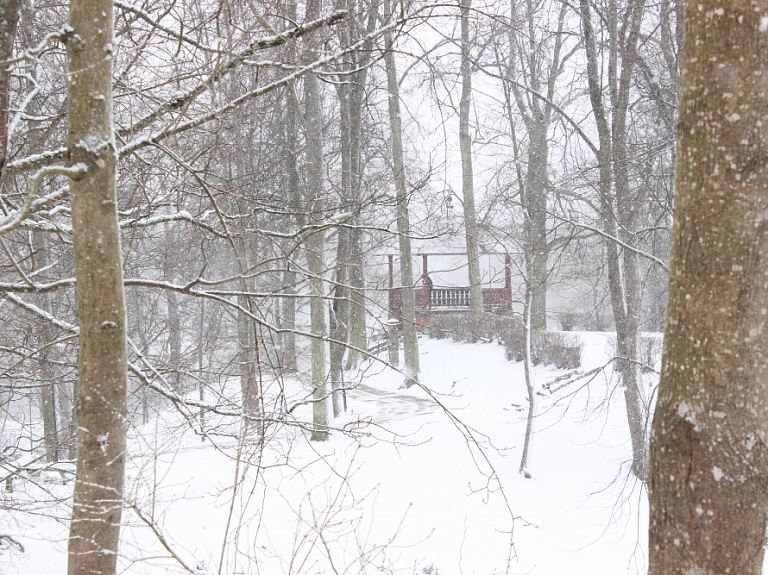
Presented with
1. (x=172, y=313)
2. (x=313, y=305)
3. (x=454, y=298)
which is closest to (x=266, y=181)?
(x=313, y=305)

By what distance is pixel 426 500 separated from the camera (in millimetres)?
8500

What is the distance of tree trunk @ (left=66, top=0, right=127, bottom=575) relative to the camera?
2281 millimetres

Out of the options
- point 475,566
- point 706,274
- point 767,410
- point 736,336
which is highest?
point 706,274

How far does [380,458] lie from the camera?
1040 cm

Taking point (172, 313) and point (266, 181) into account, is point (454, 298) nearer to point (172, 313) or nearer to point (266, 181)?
point (172, 313)

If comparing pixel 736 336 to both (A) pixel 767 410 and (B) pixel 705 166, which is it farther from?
(B) pixel 705 166

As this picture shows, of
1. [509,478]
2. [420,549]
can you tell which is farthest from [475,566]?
[509,478]

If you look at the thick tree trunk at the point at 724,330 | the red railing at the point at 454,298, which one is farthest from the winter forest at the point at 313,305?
the red railing at the point at 454,298

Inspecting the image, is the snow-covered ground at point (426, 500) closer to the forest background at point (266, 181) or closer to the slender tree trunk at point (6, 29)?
the forest background at point (266, 181)

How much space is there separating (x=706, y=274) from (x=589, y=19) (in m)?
8.43

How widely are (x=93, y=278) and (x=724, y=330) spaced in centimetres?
211

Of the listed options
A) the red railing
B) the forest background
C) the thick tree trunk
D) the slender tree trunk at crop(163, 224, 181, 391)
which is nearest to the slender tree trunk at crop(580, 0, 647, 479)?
the forest background

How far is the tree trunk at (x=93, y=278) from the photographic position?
2281 mm

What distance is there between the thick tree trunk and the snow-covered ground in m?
2.21
